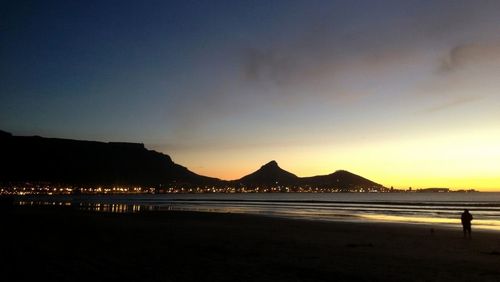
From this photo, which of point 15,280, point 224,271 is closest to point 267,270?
point 224,271

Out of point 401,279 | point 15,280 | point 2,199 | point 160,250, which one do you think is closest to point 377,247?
point 401,279

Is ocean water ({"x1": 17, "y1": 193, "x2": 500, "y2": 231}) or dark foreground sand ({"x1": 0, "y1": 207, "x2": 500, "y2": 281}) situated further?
ocean water ({"x1": 17, "y1": 193, "x2": 500, "y2": 231})

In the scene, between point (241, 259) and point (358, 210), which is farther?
point (358, 210)

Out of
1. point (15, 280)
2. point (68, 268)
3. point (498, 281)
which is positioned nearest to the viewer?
point (15, 280)

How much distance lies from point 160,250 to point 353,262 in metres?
8.62

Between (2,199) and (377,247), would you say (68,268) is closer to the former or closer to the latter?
(377,247)

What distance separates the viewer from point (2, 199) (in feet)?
250

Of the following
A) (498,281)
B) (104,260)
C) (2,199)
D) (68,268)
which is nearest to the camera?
(498,281)

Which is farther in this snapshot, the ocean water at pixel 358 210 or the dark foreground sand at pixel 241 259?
the ocean water at pixel 358 210

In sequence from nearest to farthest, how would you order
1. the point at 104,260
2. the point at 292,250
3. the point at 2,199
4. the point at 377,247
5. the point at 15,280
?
the point at 15,280
the point at 104,260
the point at 292,250
the point at 377,247
the point at 2,199

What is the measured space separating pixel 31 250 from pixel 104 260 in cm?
467

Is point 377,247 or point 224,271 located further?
point 377,247

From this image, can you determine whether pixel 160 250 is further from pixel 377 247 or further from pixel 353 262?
pixel 377 247

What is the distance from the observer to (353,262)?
17547 millimetres
